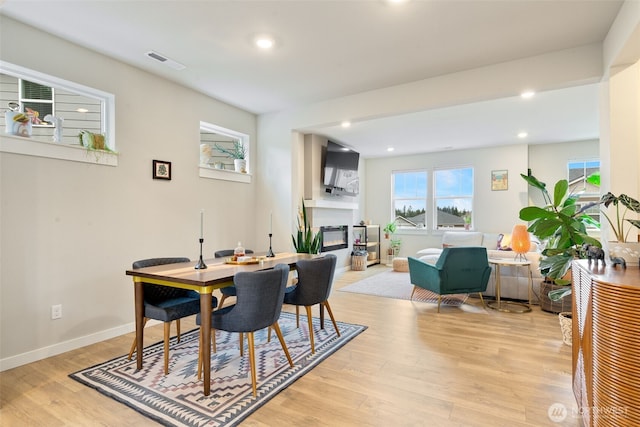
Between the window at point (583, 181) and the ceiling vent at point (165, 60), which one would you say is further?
the window at point (583, 181)

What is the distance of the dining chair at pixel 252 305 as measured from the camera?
2141mm

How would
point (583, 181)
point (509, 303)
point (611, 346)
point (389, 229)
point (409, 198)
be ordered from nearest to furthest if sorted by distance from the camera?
point (611, 346), point (509, 303), point (583, 181), point (389, 229), point (409, 198)

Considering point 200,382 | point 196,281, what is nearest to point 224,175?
point 196,281

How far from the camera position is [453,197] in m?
7.59

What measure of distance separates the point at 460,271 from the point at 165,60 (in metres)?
3.93

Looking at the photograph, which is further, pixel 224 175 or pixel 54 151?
pixel 224 175

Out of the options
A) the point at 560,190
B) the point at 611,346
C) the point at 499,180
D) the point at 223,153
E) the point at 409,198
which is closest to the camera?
the point at 611,346

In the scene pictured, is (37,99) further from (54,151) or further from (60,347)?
(60,347)

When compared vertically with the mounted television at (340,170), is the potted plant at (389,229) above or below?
below

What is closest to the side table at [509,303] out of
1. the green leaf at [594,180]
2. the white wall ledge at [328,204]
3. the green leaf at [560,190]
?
the green leaf at [560,190]

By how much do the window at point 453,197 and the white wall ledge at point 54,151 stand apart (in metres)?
6.54

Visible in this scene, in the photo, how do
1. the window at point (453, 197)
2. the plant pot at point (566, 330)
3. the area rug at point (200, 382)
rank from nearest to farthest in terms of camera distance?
the area rug at point (200, 382) → the plant pot at point (566, 330) → the window at point (453, 197)

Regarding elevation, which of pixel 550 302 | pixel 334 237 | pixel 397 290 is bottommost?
pixel 397 290

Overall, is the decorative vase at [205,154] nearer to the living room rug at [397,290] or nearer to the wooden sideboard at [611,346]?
the living room rug at [397,290]
